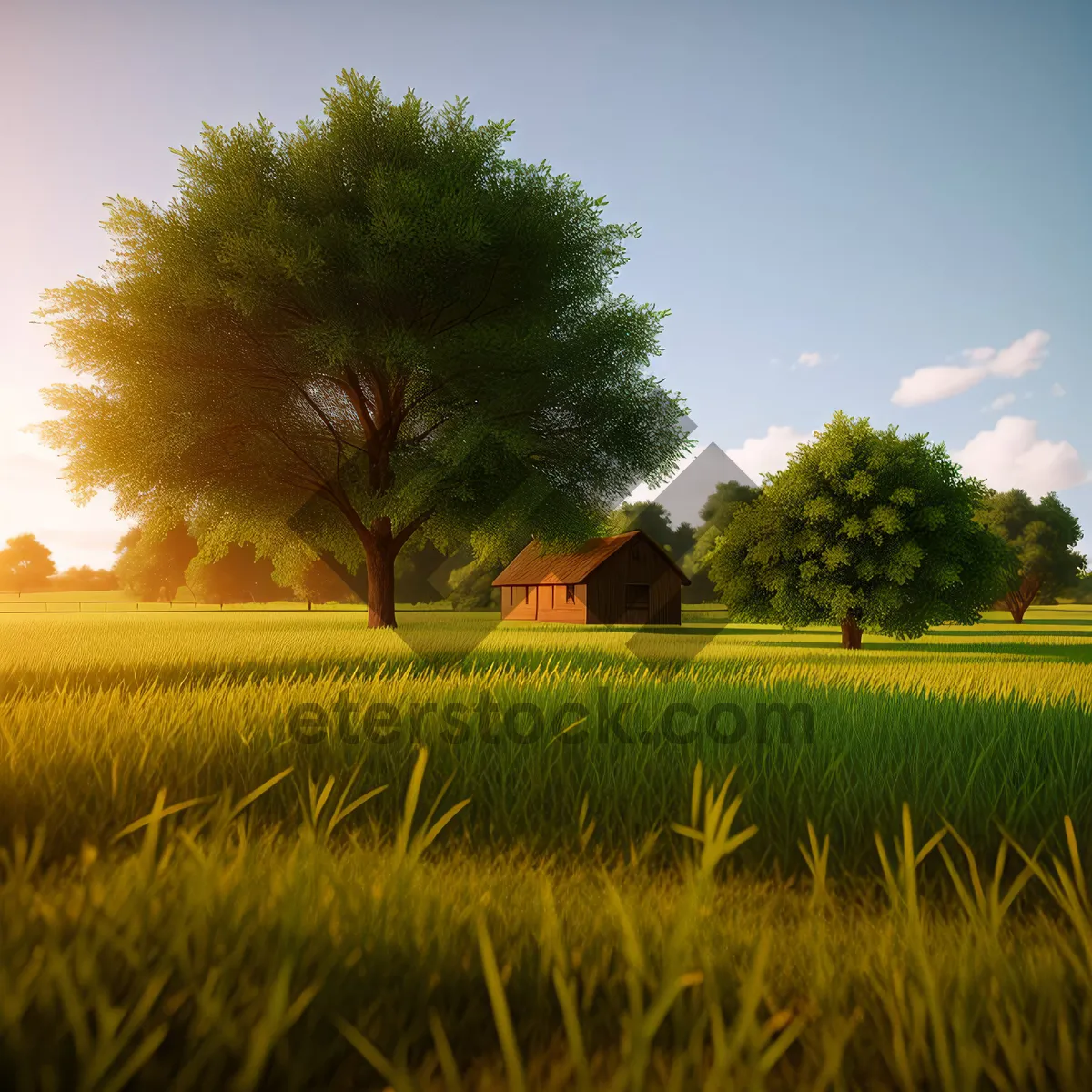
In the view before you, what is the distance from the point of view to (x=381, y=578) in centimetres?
1905

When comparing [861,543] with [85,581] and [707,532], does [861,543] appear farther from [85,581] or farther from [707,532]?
[85,581]

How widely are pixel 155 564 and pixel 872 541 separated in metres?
68.1

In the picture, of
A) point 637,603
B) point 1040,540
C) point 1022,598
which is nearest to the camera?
point 637,603

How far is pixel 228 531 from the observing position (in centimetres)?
2095

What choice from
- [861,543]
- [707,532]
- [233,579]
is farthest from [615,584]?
[233,579]

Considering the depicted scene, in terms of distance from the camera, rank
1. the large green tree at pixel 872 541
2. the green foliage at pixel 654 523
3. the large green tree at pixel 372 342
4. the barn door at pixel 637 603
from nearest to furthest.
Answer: the large green tree at pixel 372 342 < the large green tree at pixel 872 541 < the barn door at pixel 637 603 < the green foliage at pixel 654 523

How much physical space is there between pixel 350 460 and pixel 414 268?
20.7ft

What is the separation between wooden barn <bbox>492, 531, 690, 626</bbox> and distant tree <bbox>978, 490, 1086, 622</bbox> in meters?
42.2

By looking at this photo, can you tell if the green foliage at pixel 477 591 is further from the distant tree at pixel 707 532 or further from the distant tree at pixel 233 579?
the distant tree at pixel 233 579

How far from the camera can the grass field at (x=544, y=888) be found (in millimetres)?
1169

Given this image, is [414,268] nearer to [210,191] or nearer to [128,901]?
[210,191]

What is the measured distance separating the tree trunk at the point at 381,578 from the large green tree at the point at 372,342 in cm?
7

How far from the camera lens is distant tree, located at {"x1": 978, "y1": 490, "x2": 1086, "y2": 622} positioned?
65000 millimetres

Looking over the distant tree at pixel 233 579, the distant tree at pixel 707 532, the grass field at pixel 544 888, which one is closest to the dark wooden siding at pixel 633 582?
the distant tree at pixel 707 532
